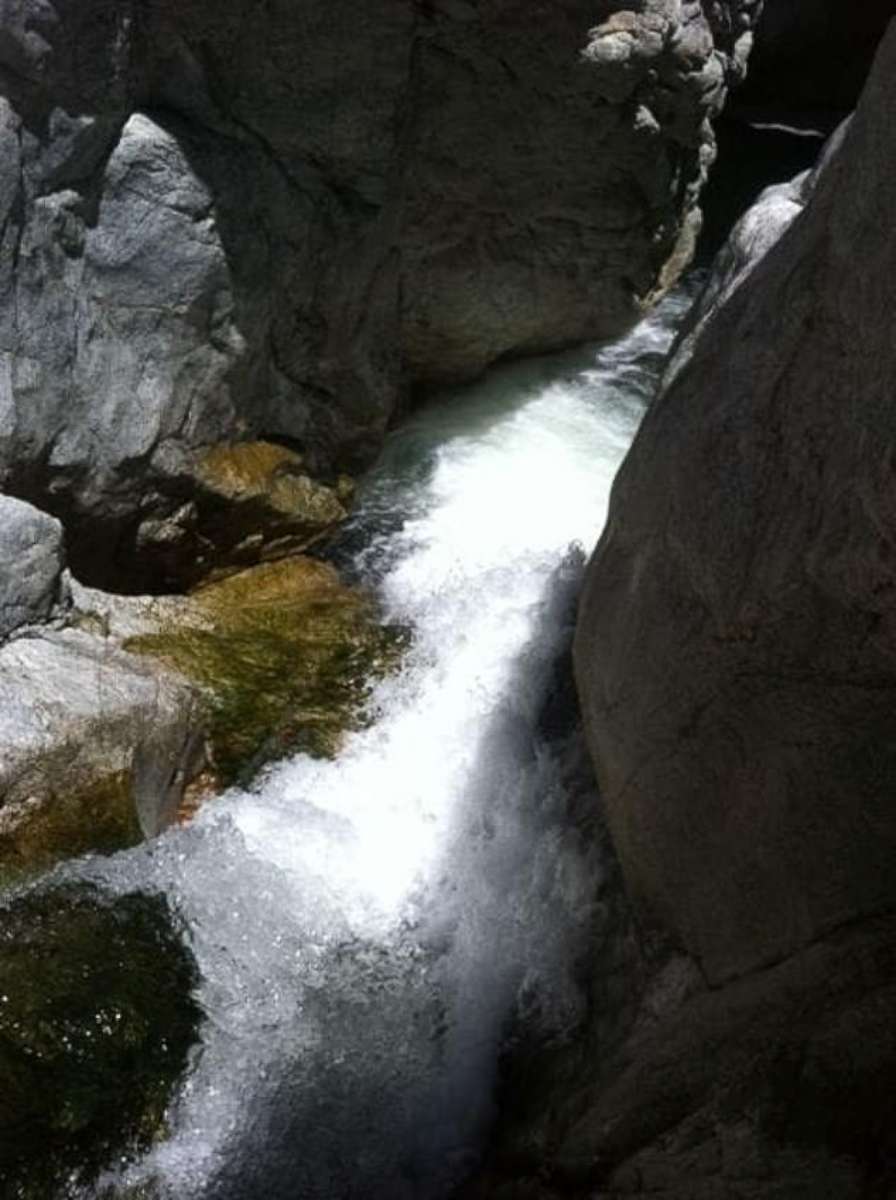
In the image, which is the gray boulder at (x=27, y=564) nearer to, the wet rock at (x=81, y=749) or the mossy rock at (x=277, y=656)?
the wet rock at (x=81, y=749)

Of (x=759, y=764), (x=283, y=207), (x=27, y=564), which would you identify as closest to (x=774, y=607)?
(x=759, y=764)

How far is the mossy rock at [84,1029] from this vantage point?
15.1ft

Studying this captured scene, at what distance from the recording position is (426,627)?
7.36 m

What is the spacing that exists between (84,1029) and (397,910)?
1.45 meters

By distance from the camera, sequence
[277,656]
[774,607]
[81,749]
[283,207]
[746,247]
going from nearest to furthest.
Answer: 1. [774,607]
2. [746,247]
3. [81,749]
4. [277,656]
5. [283,207]

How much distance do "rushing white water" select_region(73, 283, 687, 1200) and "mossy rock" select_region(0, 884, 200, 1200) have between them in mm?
105

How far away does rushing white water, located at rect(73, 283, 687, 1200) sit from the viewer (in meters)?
5.04

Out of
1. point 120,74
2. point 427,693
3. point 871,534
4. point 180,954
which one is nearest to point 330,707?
point 427,693

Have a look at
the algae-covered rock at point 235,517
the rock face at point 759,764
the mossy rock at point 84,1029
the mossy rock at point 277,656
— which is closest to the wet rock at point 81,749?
the mossy rock at point 84,1029

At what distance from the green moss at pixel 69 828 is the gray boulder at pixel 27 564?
80 centimetres

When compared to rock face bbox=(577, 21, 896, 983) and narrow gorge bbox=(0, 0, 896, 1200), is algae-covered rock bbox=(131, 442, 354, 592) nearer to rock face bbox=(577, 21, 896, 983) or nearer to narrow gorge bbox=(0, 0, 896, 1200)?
narrow gorge bbox=(0, 0, 896, 1200)

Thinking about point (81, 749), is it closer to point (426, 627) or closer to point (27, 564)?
point (27, 564)

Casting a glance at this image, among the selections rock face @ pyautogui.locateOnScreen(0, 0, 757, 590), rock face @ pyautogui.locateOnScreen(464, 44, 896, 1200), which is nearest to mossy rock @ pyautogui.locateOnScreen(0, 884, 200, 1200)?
rock face @ pyautogui.locateOnScreen(464, 44, 896, 1200)

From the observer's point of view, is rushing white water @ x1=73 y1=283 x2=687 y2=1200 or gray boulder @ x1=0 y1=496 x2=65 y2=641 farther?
gray boulder @ x1=0 y1=496 x2=65 y2=641
